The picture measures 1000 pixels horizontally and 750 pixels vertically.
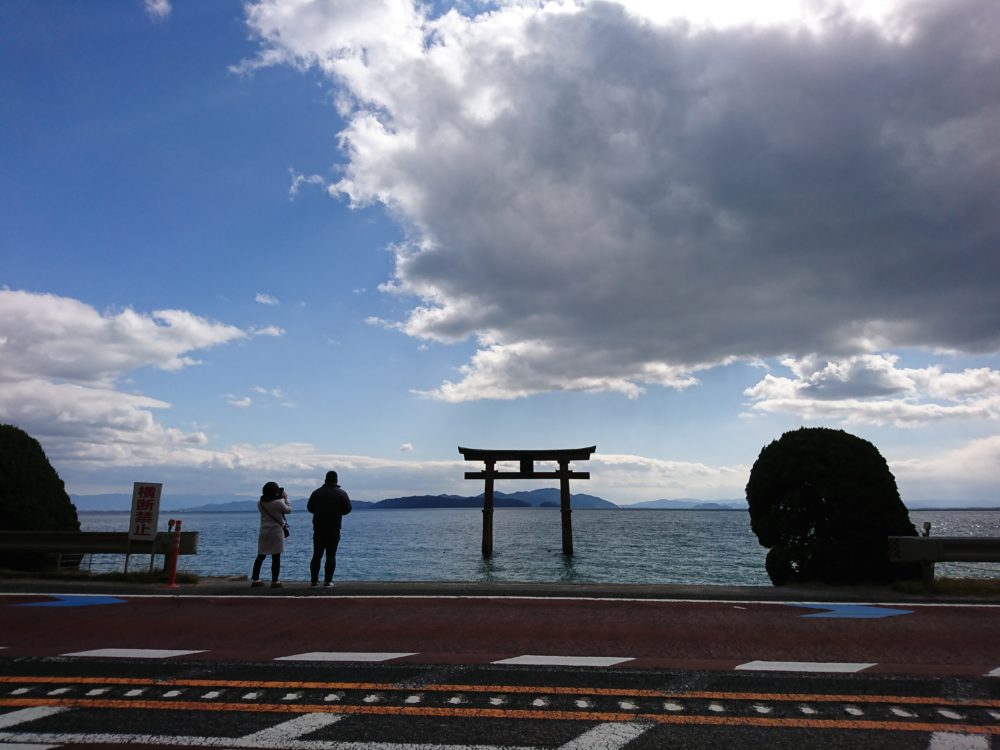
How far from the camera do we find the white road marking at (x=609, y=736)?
13.9 feet

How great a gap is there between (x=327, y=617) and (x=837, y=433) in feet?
33.2

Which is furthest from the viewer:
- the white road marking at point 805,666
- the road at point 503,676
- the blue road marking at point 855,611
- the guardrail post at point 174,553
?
the guardrail post at point 174,553

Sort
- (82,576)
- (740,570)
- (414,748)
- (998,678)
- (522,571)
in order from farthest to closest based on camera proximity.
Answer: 1. (740,570)
2. (522,571)
3. (82,576)
4. (998,678)
5. (414,748)

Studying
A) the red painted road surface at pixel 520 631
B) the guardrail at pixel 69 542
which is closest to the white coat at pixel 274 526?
the red painted road surface at pixel 520 631

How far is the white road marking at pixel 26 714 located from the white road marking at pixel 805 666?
17.9ft

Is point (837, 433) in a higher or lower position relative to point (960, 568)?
higher

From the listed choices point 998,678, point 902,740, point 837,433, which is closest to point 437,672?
point 902,740

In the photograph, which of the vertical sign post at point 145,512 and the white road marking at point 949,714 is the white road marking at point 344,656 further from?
the vertical sign post at point 145,512

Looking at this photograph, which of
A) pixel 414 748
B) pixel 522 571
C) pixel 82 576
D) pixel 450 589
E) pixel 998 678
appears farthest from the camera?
pixel 522 571

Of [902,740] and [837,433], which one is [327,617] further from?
[837,433]

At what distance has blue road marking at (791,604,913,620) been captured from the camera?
8.77 m

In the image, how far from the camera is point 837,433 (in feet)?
44.0

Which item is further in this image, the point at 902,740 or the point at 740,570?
the point at 740,570

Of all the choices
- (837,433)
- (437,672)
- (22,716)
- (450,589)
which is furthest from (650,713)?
(837,433)
